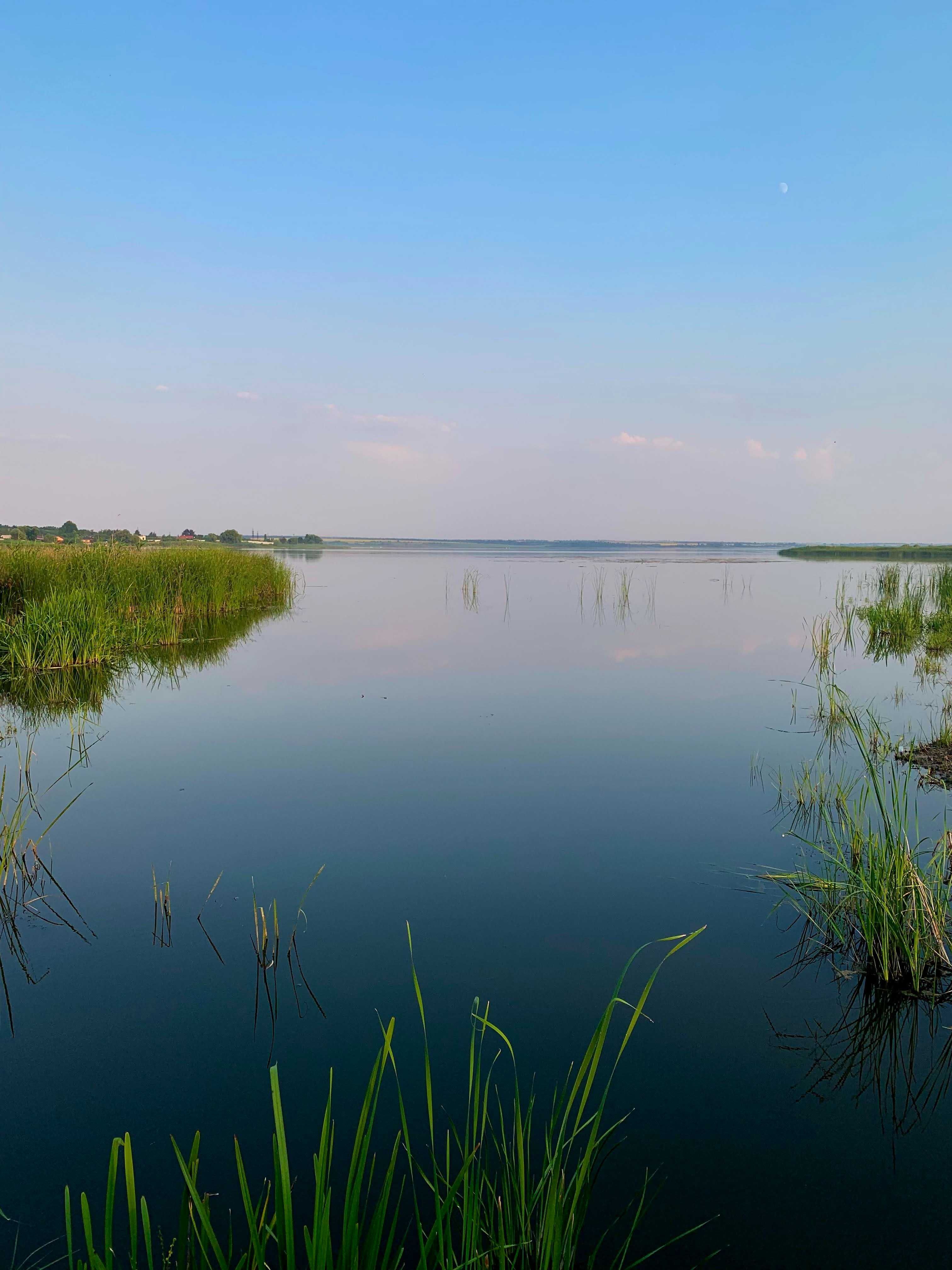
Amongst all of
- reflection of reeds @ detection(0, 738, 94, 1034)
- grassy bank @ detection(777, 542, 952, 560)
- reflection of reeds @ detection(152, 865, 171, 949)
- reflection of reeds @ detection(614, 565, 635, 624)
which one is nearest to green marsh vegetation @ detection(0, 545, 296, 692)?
reflection of reeds @ detection(0, 738, 94, 1034)

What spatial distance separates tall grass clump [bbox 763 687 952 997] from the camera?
2750 mm

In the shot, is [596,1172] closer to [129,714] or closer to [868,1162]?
[868,1162]

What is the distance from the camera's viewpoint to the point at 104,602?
1050cm

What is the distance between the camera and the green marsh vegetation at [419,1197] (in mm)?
1296

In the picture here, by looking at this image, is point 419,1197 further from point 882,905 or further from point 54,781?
point 54,781

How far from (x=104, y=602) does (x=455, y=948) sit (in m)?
9.11

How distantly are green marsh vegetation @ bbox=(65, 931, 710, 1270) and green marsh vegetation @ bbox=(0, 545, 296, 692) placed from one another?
6.82 meters

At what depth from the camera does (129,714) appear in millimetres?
6934

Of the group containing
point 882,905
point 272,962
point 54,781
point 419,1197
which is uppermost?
point 882,905

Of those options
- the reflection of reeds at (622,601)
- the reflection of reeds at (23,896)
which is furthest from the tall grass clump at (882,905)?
the reflection of reeds at (622,601)

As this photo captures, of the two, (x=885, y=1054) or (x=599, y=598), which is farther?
(x=599, y=598)

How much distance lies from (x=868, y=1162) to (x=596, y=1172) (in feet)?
2.31

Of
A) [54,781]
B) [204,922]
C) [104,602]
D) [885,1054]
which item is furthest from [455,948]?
[104,602]

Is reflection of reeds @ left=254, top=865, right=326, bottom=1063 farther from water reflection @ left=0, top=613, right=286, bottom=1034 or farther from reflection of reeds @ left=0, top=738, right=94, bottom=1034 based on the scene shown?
reflection of reeds @ left=0, top=738, right=94, bottom=1034
